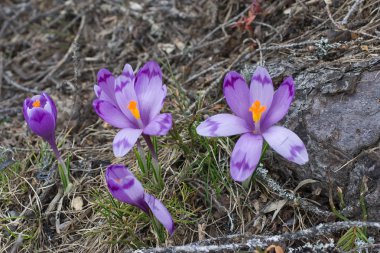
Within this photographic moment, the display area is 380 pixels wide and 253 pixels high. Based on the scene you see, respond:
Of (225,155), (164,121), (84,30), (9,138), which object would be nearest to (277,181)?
(225,155)

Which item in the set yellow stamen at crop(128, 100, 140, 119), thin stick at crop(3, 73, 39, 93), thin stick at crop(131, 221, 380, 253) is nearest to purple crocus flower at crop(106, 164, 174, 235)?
thin stick at crop(131, 221, 380, 253)

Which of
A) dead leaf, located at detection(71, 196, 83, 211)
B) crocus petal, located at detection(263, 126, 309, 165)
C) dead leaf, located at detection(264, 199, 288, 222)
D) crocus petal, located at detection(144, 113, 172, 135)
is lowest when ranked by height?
dead leaf, located at detection(71, 196, 83, 211)

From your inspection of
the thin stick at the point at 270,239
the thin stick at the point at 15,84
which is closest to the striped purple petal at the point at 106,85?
the thin stick at the point at 270,239

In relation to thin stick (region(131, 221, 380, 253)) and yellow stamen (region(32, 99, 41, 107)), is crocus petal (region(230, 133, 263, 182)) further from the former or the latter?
yellow stamen (region(32, 99, 41, 107))

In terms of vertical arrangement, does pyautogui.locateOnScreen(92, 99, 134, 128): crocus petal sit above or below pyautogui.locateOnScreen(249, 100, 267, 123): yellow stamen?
below

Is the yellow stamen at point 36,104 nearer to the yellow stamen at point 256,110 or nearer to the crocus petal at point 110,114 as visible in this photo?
the crocus petal at point 110,114

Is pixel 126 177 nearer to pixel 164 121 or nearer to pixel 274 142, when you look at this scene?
pixel 164 121

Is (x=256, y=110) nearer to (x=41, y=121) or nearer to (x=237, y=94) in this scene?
(x=237, y=94)
